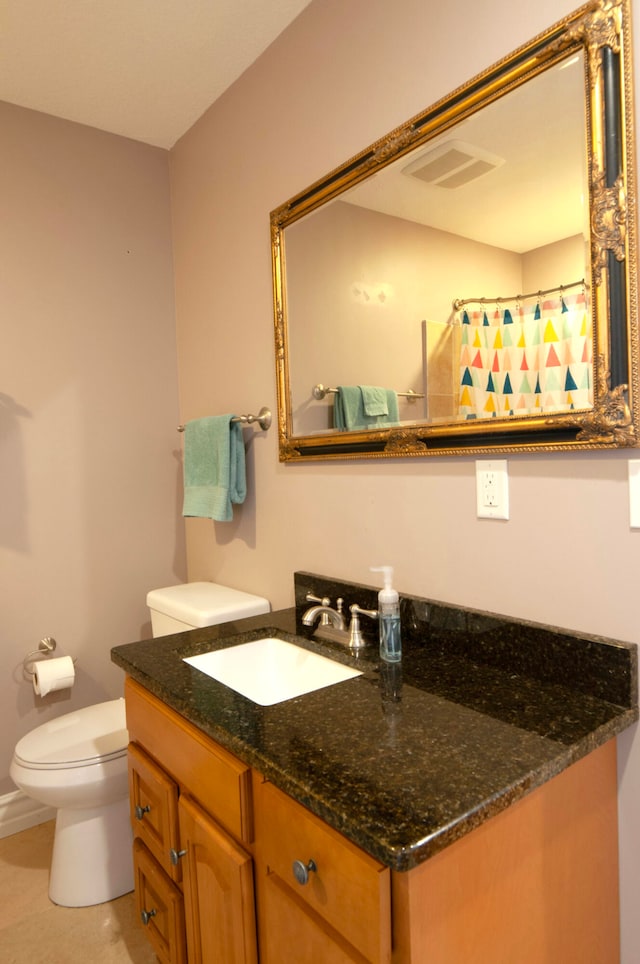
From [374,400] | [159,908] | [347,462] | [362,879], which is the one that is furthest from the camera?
[347,462]

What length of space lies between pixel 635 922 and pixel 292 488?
1.25 meters

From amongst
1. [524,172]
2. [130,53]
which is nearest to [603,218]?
[524,172]

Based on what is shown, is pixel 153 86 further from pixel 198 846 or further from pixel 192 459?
pixel 198 846

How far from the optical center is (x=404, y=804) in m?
0.74

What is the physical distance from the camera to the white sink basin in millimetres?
1391

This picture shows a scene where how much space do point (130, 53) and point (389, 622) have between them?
187cm

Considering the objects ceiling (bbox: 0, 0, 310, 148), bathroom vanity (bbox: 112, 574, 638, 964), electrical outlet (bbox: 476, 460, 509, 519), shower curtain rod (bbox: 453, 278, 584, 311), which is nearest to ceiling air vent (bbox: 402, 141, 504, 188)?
shower curtain rod (bbox: 453, 278, 584, 311)

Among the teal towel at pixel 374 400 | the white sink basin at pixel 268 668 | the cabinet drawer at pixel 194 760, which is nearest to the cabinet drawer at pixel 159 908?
the cabinet drawer at pixel 194 760

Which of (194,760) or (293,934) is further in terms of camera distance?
(194,760)

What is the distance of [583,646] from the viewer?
104 cm

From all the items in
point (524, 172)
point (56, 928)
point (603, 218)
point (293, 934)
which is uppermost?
point (524, 172)

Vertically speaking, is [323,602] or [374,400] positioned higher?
[374,400]

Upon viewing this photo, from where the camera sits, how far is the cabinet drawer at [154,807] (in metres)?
1.19

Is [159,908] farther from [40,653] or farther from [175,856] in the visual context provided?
[40,653]
